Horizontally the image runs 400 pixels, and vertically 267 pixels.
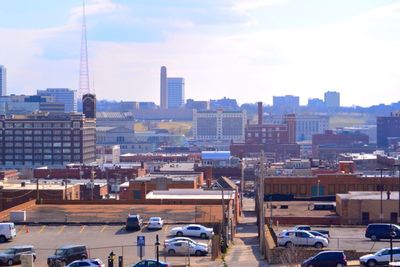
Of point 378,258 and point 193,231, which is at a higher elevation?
point 378,258

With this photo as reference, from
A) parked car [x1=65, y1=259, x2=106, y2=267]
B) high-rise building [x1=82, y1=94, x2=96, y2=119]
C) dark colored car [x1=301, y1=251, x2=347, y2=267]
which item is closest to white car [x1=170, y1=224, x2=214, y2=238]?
parked car [x1=65, y1=259, x2=106, y2=267]

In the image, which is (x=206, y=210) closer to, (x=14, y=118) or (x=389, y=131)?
(x=14, y=118)

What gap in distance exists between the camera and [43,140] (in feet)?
354

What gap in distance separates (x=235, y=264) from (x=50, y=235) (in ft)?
28.3

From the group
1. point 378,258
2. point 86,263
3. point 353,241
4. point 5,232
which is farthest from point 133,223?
point 378,258

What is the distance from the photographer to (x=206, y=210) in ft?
135

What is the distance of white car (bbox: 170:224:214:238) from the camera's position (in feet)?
109

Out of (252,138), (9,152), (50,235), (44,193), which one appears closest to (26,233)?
(50,235)

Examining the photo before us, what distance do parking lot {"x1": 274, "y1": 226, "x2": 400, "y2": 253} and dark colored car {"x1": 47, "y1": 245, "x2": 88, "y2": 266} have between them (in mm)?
7766

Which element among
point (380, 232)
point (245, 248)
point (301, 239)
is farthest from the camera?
point (245, 248)

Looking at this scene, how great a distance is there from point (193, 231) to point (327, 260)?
331 inches

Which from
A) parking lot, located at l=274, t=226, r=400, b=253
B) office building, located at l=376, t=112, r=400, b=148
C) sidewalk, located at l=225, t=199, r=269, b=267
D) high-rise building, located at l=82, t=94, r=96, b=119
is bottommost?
sidewalk, located at l=225, t=199, r=269, b=267

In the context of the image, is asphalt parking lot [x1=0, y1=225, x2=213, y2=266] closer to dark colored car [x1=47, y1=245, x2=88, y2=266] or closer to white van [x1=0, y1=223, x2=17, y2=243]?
white van [x1=0, y1=223, x2=17, y2=243]

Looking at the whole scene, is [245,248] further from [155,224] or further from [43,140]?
[43,140]
